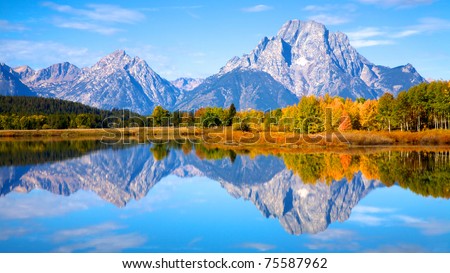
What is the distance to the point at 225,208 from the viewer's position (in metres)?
26.4

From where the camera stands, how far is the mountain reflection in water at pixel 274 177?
87.5ft

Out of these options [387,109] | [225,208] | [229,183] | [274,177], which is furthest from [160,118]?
[225,208]

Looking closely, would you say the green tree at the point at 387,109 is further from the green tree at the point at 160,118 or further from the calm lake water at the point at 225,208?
the green tree at the point at 160,118

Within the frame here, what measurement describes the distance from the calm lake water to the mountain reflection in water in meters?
0.10

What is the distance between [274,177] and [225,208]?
13.2m

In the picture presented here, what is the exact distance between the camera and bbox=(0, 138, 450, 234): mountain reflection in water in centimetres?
2666

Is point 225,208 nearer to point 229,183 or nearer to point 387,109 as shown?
point 229,183

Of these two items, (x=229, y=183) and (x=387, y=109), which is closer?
(x=229, y=183)

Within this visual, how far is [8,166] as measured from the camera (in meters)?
48.0

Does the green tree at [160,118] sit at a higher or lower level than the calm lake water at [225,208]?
higher

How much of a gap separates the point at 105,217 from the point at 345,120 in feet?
226

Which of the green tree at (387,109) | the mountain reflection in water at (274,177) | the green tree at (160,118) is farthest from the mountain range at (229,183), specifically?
the green tree at (160,118)

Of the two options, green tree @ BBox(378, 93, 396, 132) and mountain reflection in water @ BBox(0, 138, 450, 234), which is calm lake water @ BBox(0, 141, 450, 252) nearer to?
mountain reflection in water @ BBox(0, 138, 450, 234)

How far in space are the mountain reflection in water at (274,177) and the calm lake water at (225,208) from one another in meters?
0.10
